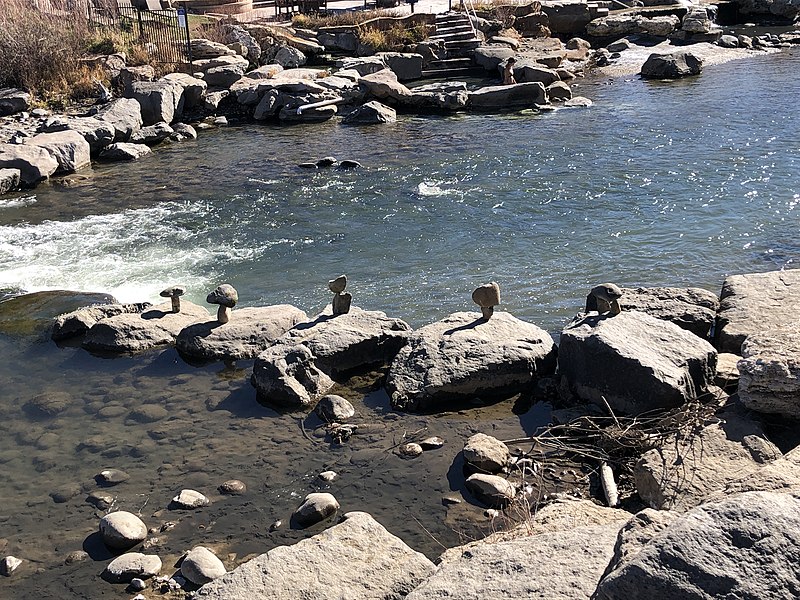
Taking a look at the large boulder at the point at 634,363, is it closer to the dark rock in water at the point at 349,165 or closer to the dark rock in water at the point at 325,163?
the dark rock in water at the point at 349,165

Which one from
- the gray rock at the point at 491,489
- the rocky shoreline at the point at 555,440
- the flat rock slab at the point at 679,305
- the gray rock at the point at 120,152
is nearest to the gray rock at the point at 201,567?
the rocky shoreline at the point at 555,440

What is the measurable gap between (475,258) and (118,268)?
560cm

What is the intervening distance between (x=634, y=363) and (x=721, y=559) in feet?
15.2

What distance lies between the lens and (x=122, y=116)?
21906 mm

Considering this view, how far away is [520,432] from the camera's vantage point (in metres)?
8.55

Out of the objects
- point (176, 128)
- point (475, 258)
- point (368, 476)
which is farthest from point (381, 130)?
point (368, 476)

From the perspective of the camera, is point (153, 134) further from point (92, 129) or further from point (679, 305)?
point (679, 305)

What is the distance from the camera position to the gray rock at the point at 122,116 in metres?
21.5

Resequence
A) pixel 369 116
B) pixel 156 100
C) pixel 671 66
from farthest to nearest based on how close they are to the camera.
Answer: pixel 671 66 < pixel 369 116 < pixel 156 100

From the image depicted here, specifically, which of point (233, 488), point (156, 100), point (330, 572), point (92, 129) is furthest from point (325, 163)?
point (330, 572)

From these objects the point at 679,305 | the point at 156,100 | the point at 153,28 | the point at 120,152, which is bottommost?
the point at 679,305

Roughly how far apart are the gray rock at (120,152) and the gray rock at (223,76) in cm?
565

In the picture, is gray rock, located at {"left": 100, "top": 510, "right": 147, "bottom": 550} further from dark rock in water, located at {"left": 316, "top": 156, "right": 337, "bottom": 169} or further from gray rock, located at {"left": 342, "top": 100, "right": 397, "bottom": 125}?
gray rock, located at {"left": 342, "top": 100, "right": 397, "bottom": 125}

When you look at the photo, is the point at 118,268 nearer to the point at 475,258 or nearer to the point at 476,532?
the point at 475,258
